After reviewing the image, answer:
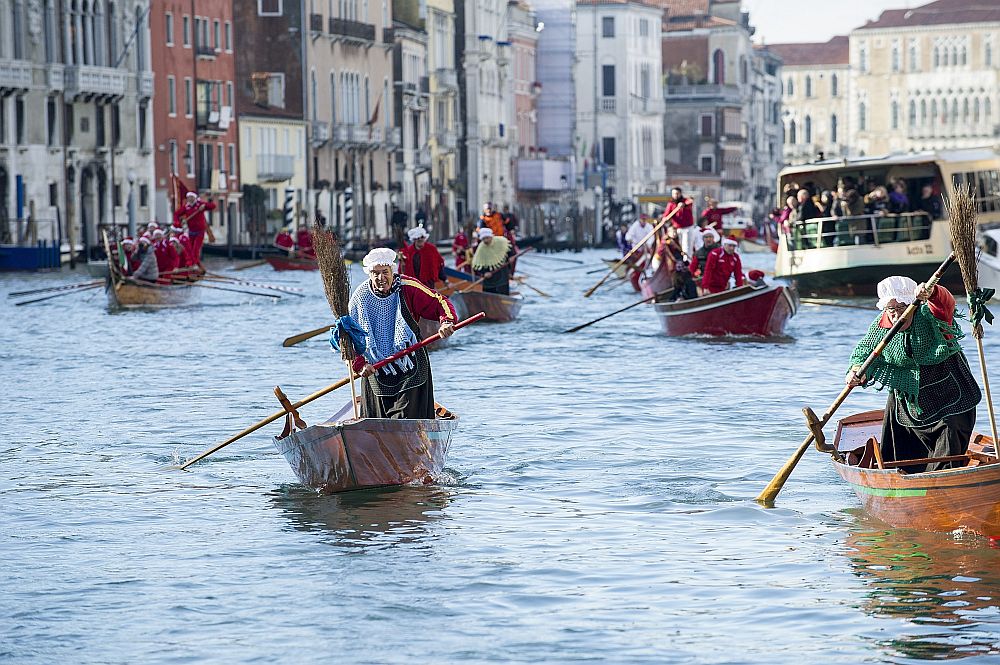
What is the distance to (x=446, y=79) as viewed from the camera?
7888cm

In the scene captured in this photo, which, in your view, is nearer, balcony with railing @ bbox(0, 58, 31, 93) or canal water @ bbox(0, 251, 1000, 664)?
canal water @ bbox(0, 251, 1000, 664)

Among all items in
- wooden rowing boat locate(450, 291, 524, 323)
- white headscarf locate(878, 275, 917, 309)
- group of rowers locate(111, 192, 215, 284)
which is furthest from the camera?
group of rowers locate(111, 192, 215, 284)

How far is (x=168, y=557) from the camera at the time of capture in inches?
432

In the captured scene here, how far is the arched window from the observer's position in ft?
365

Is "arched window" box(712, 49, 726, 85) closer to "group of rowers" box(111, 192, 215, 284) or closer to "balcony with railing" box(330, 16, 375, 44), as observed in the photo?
"balcony with railing" box(330, 16, 375, 44)

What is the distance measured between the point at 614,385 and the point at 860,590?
9.84 metres

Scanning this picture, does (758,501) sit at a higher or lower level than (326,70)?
lower

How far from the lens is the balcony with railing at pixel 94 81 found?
52500 millimetres

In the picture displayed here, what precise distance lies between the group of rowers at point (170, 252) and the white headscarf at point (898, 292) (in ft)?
70.4

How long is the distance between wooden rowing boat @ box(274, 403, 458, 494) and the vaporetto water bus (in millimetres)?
19371

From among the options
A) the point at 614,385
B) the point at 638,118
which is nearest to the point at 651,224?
the point at 614,385

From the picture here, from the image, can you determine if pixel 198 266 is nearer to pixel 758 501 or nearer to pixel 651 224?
pixel 651 224

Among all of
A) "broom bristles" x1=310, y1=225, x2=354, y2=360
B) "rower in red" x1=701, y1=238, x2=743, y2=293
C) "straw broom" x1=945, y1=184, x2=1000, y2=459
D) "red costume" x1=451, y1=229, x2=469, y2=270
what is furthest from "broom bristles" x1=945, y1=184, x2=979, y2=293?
"red costume" x1=451, y1=229, x2=469, y2=270

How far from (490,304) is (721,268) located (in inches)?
148
